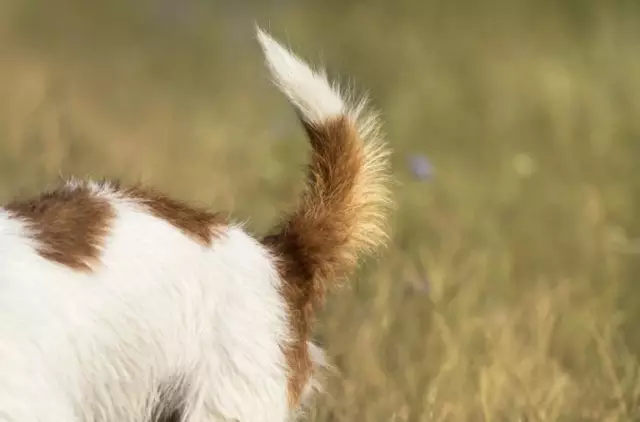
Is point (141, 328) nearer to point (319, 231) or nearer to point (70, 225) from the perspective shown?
point (70, 225)

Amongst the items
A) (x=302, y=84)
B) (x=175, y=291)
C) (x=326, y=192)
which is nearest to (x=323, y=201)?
(x=326, y=192)

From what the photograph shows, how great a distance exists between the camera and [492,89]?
6.18ft

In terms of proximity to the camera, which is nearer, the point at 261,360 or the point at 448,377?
the point at 261,360

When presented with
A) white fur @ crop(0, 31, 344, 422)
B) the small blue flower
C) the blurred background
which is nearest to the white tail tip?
white fur @ crop(0, 31, 344, 422)

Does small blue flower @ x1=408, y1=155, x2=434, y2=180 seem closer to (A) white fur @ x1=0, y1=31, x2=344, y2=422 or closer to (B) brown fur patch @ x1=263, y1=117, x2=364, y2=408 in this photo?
(B) brown fur patch @ x1=263, y1=117, x2=364, y2=408

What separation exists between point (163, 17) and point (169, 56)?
87 mm

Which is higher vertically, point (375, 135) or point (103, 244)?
point (375, 135)

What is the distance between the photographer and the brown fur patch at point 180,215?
1015 mm

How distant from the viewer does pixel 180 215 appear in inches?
40.6

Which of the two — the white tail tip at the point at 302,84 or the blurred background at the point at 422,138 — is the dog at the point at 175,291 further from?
the blurred background at the point at 422,138

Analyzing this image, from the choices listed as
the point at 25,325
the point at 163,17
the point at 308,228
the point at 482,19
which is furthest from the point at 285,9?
the point at 25,325

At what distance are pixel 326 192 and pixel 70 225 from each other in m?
0.37

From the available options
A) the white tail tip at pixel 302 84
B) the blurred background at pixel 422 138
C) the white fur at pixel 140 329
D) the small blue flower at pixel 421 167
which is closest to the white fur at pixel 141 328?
the white fur at pixel 140 329

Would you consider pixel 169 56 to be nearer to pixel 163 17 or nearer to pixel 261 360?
pixel 163 17
